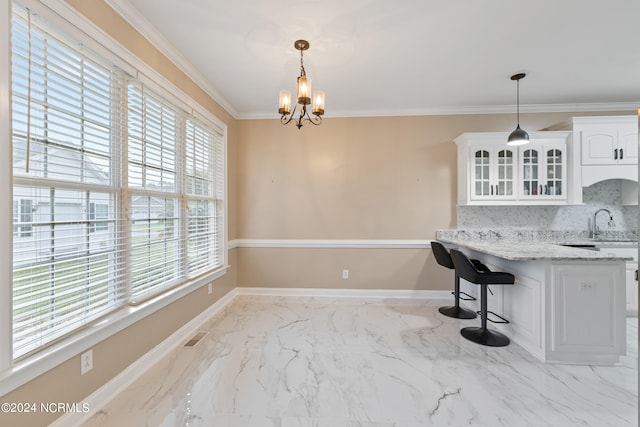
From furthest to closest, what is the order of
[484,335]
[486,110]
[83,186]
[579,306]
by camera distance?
[486,110], [484,335], [579,306], [83,186]

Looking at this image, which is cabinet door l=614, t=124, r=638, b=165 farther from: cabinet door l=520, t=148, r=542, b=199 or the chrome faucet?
cabinet door l=520, t=148, r=542, b=199

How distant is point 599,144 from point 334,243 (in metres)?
3.52

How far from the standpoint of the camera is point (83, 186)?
165 centimetres

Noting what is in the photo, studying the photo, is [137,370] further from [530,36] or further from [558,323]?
[530,36]

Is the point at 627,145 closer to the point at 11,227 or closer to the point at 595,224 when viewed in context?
the point at 595,224

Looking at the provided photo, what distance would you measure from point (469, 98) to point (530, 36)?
1.25 meters

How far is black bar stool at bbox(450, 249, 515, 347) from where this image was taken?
2.51 meters

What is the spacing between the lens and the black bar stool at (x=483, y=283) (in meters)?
2.51

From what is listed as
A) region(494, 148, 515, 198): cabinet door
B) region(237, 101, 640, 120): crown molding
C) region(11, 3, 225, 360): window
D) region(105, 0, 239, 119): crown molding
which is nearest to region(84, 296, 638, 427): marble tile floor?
region(11, 3, 225, 360): window

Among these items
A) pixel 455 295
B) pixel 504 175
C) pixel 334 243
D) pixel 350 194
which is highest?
pixel 504 175

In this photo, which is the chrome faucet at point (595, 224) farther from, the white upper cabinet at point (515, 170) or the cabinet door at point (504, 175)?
the cabinet door at point (504, 175)

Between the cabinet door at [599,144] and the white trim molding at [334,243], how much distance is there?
7.10 feet

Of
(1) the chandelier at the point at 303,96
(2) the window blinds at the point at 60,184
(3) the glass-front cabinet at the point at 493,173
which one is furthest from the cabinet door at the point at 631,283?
(2) the window blinds at the point at 60,184

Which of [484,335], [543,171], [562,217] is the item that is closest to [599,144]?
[543,171]
